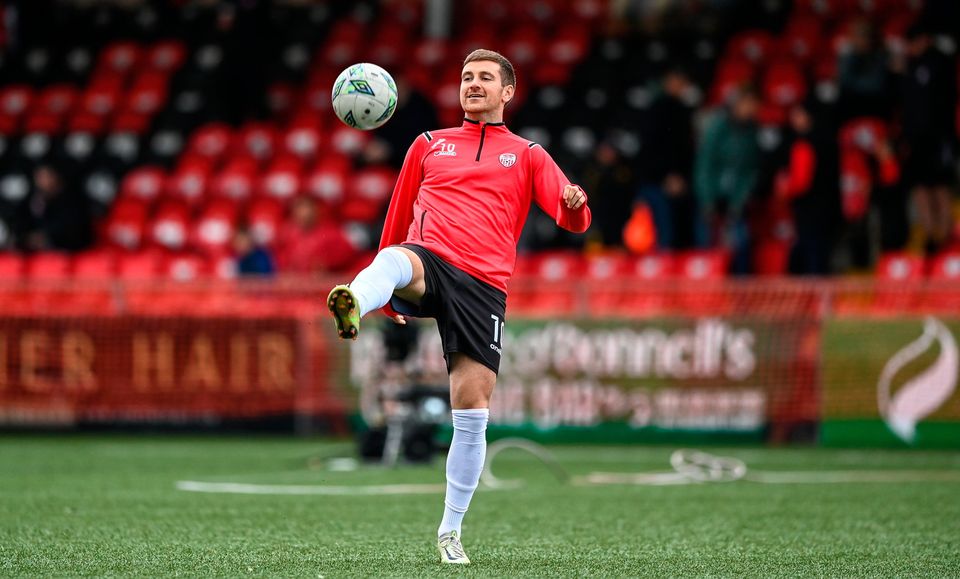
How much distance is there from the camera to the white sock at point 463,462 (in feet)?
21.0

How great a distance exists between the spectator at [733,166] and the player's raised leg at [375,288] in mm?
9873

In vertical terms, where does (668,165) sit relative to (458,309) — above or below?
above

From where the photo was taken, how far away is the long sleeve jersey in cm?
649

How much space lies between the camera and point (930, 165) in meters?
15.1

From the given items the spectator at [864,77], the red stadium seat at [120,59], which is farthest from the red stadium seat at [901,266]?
the red stadium seat at [120,59]

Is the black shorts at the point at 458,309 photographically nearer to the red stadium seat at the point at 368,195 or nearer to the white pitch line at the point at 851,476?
the white pitch line at the point at 851,476

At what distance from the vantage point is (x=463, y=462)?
21.2 ft

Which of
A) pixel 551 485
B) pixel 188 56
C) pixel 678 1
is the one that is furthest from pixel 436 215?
pixel 188 56

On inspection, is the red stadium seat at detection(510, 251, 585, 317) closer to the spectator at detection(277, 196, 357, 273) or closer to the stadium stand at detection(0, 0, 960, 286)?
the stadium stand at detection(0, 0, 960, 286)

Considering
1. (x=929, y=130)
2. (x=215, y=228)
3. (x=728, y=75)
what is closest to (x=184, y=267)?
(x=215, y=228)

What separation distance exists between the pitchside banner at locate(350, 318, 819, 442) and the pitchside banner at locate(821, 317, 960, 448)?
0.77 feet

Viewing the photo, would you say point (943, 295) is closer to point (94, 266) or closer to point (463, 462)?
point (463, 462)

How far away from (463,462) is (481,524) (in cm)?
176

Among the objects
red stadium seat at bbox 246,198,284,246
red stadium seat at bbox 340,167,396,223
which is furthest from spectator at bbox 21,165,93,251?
red stadium seat at bbox 340,167,396,223
